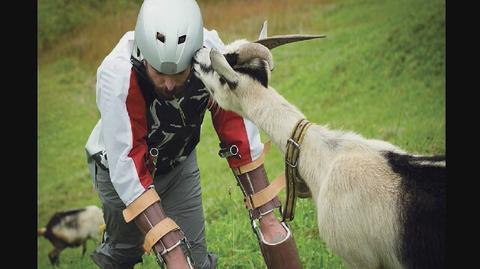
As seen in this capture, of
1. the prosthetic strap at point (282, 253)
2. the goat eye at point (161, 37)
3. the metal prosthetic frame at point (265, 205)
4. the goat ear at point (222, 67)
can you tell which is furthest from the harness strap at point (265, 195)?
the goat eye at point (161, 37)

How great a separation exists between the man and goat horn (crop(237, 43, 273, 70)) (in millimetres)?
170

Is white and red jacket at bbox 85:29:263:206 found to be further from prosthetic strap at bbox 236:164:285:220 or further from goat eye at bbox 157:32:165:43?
goat eye at bbox 157:32:165:43

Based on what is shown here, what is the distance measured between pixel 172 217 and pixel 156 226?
0.64 m

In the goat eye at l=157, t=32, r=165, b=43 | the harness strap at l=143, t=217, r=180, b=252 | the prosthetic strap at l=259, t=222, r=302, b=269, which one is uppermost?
the goat eye at l=157, t=32, r=165, b=43

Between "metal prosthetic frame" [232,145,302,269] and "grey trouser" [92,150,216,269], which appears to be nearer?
"metal prosthetic frame" [232,145,302,269]

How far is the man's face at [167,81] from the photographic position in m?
2.50

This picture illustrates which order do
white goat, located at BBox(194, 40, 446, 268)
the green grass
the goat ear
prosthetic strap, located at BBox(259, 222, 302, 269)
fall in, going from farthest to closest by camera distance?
the green grass, prosthetic strap, located at BBox(259, 222, 302, 269), the goat ear, white goat, located at BBox(194, 40, 446, 268)

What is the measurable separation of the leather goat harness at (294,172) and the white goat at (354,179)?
0.03 metres

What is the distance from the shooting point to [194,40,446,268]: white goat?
7.38 ft

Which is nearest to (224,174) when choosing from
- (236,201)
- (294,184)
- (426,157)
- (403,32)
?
(236,201)

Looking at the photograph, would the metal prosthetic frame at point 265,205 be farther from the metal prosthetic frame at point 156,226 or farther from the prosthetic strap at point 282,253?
the metal prosthetic frame at point 156,226

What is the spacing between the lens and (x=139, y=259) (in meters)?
3.14

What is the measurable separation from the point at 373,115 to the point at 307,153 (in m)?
1.79

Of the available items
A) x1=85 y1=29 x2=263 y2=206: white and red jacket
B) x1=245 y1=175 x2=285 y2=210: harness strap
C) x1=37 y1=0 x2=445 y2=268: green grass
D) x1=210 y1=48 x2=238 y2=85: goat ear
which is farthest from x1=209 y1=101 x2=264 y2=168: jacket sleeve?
x1=37 y1=0 x2=445 y2=268: green grass
